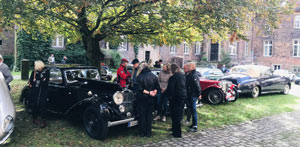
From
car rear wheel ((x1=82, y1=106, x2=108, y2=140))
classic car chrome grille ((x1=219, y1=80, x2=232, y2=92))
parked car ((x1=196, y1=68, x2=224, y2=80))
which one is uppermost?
parked car ((x1=196, y1=68, x2=224, y2=80))

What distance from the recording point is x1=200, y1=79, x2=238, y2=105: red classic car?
10.6 meters

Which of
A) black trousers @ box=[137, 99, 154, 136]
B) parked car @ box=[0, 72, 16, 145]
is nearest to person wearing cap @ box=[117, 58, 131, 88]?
black trousers @ box=[137, 99, 154, 136]

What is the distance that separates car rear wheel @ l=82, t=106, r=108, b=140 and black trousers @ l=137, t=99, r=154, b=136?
942 mm

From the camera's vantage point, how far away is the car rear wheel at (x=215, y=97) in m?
10.6

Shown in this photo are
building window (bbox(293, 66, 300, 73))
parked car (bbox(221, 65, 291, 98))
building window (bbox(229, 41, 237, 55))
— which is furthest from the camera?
building window (bbox(229, 41, 237, 55))

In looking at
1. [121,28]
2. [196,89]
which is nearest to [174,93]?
[196,89]

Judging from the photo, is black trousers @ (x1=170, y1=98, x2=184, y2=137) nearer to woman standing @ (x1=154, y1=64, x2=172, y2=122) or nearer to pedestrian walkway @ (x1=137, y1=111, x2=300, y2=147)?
pedestrian walkway @ (x1=137, y1=111, x2=300, y2=147)

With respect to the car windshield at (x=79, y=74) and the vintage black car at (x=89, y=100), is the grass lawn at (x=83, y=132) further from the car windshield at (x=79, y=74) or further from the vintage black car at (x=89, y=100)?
the car windshield at (x=79, y=74)

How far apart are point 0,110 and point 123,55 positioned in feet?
84.4

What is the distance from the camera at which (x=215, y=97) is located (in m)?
10.7

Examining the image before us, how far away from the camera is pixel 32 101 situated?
670 centimetres

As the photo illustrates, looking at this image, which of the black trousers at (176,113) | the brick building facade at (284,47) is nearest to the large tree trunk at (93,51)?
the black trousers at (176,113)

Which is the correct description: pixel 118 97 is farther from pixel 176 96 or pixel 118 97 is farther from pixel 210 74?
pixel 210 74

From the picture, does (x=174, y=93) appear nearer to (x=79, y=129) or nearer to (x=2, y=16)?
(x=79, y=129)
